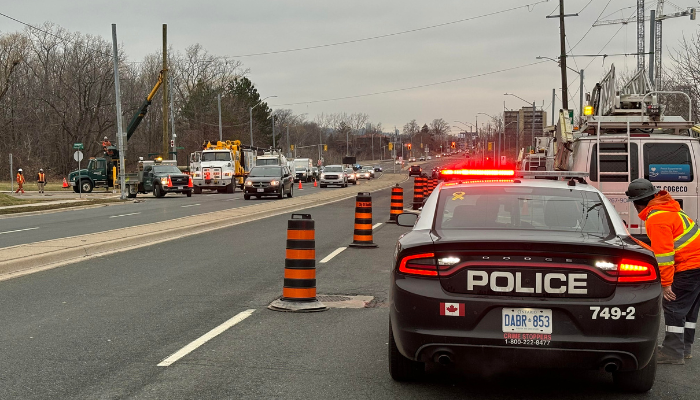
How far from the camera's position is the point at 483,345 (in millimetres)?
4840

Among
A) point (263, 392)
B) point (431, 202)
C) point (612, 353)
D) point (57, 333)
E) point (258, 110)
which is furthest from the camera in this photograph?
point (258, 110)

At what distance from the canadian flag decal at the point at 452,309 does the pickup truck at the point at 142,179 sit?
39.2m

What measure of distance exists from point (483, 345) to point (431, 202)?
5.44 feet

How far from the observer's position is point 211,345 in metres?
6.87

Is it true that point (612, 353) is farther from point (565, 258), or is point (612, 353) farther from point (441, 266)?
point (441, 266)

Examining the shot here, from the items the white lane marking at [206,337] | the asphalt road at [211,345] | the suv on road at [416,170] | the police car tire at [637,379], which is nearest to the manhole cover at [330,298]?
the asphalt road at [211,345]

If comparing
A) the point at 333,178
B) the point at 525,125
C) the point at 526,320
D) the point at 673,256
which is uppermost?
the point at 525,125


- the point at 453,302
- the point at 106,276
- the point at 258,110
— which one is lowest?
the point at 106,276

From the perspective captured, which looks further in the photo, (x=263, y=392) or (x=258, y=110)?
(x=258, y=110)

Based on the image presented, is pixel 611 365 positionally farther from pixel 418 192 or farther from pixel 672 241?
pixel 418 192

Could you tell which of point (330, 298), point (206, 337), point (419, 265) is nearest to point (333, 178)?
point (330, 298)

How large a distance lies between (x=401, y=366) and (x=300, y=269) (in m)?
3.23

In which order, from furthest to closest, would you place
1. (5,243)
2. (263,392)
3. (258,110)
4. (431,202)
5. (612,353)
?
1. (258,110)
2. (5,243)
3. (431,202)
4. (263,392)
5. (612,353)

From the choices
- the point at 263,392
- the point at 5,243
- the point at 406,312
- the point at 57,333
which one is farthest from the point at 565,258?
the point at 5,243
